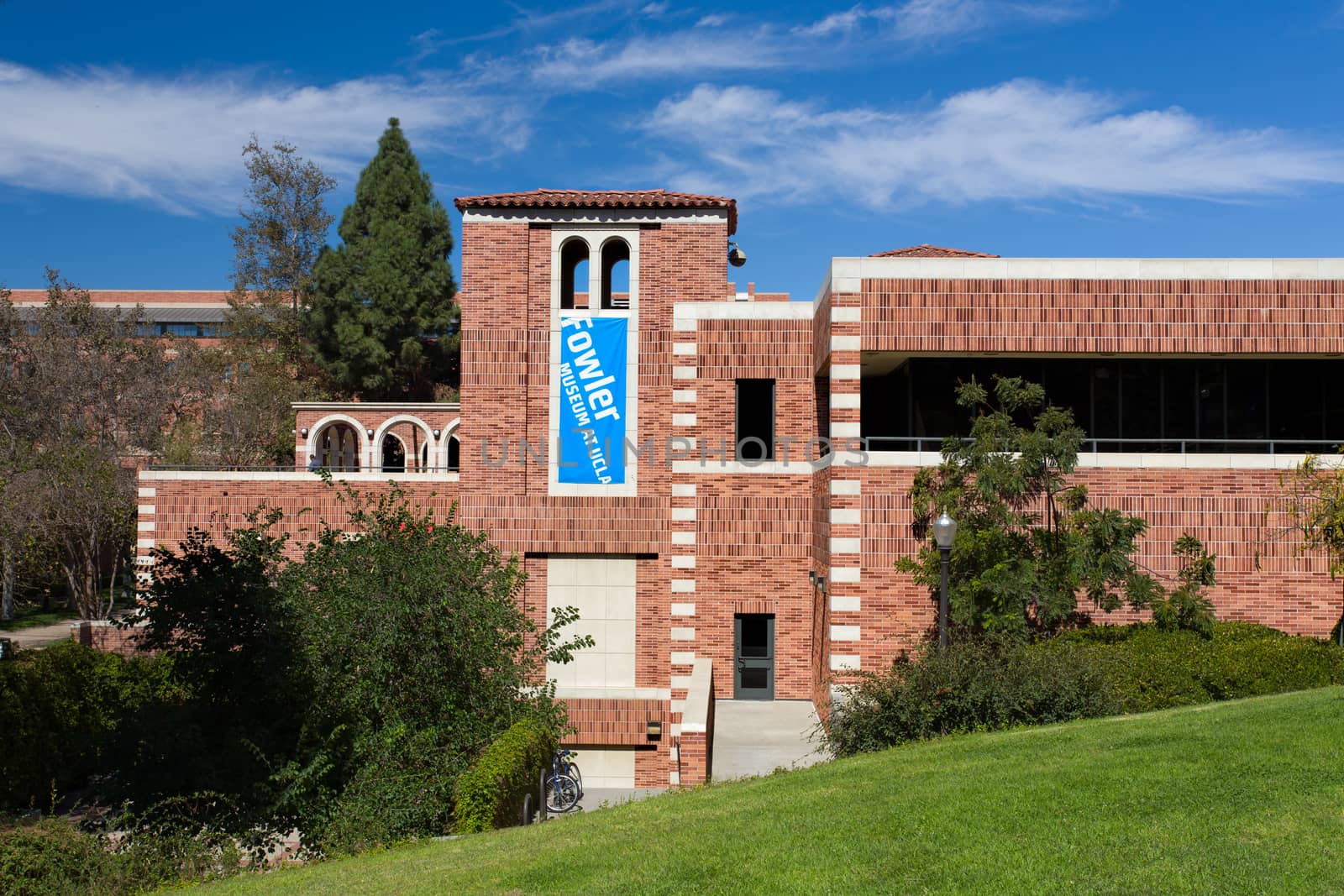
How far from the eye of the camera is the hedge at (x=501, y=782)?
13.1 m

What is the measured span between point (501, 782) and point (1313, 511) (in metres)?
13.4

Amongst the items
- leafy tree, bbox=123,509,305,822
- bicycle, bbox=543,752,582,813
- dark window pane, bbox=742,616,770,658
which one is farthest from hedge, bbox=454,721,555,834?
dark window pane, bbox=742,616,770,658

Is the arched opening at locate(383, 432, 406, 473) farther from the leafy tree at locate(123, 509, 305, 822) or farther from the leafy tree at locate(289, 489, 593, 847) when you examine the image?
the leafy tree at locate(123, 509, 305, 822)

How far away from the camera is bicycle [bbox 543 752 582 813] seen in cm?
1800

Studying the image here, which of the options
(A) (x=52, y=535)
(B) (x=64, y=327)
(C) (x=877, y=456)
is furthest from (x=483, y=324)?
(B) (x=64, y=327)

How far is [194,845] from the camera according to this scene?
40.8ft

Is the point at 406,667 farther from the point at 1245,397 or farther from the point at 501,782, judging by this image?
the point at 1245,397

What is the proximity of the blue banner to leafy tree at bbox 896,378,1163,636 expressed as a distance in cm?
842

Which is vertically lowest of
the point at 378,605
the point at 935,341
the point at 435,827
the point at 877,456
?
the point at 435,827

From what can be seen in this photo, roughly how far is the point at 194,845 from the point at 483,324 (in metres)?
15.1

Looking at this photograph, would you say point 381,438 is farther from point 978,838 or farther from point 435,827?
point 978,838

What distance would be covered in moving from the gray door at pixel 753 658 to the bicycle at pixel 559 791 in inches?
222

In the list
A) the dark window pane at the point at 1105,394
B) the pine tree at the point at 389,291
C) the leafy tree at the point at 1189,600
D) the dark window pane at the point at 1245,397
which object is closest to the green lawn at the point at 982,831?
the leafy tree at the point at 1189,600

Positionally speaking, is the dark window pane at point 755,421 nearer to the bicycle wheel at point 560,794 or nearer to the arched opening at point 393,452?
the bicycle wheel at point 560,794
